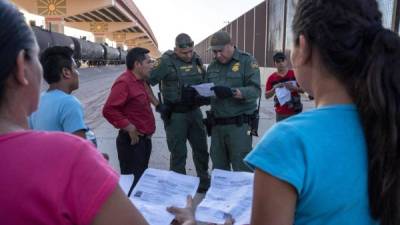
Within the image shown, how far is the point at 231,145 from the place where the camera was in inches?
187

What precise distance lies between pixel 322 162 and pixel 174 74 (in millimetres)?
4275

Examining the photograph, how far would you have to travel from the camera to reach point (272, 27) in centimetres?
1997

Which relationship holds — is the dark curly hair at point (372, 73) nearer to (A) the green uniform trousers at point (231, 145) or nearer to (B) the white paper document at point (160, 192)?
(B) the white paper document at point (160, 192)

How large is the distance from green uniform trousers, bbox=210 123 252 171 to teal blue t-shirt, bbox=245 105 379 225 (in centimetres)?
351

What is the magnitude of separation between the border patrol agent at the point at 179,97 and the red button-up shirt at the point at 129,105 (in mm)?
744

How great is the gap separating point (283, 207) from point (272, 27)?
19.7 metres

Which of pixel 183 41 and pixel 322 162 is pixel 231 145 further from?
pixel 322 162

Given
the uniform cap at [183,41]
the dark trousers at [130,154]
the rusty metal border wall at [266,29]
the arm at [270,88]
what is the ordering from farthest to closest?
the rusty metal border wall at [266,29]
the arm at [270,88]
the uniform cap at [183,41]
the dark trousers at [130,154]

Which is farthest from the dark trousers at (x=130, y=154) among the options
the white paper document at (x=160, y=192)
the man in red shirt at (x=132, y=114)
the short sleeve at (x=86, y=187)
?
the short sleeve at (x=86, y=187)

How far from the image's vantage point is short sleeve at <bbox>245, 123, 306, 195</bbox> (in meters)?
1.08

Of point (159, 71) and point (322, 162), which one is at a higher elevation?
point (159, 71)

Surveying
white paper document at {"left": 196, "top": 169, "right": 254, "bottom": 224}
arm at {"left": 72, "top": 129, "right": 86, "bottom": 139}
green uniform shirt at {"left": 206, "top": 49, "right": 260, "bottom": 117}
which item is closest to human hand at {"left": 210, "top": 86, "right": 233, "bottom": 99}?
green uniform shirt at {"left": 206, "top": 49, "right": 260, "bottom": 117}

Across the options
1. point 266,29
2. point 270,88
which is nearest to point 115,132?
→ point 270,88

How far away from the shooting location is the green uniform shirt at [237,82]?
4770 mm
